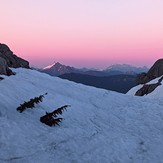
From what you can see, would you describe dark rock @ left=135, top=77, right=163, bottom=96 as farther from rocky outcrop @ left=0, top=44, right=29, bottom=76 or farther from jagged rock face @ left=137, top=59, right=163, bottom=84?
rocky outcrop @ left=0, top=44, right=29, bottom=76

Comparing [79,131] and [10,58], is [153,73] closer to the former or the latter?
[10,58]

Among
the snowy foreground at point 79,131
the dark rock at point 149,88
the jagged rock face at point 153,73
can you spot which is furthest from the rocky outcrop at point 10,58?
the jagged rock face at point 153,73

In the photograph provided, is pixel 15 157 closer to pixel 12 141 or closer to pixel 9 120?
pixel 12 141

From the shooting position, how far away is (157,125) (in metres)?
21.8

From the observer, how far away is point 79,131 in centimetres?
1766

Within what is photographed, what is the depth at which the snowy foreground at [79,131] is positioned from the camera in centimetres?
1430

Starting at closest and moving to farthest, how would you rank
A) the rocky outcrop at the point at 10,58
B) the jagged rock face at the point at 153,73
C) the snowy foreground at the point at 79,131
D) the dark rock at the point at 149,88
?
the snowy foreground at the point at 79,131, the rocky outcrop at the point at 10,58, the dark rock at the point at 149,88, the jagged rock face at the point at 153,73

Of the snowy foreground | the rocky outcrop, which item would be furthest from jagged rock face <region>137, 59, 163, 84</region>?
the snowy foreground

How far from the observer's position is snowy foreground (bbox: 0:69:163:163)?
14.3 meters

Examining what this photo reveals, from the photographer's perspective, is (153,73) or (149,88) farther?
(153,73)

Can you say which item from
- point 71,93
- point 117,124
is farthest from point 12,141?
point 71,93

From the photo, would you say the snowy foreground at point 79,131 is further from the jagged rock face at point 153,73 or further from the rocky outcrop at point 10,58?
the jagged rock face at point 153,73

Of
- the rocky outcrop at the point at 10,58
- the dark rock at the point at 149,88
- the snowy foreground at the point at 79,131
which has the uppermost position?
the rocky outcrop at the point at 10,58

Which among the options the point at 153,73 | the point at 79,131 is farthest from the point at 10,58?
the point at 153,73
